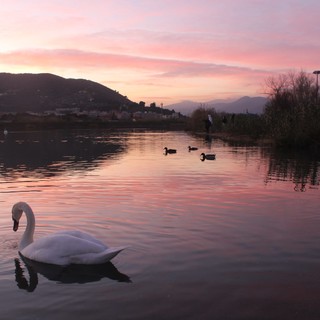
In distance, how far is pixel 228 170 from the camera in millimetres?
19391

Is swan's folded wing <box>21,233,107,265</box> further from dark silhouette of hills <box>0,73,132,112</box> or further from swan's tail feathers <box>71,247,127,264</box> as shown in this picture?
dark silhouette of hills <box>0,73,132,112</box>

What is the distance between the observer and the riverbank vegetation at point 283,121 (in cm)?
2950

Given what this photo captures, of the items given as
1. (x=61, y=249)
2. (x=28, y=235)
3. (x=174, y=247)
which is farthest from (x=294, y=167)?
(x=61, y=249)

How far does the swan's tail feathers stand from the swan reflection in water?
19cm

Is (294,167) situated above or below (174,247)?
above

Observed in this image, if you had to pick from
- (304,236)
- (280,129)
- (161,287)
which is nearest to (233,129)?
(280,129)

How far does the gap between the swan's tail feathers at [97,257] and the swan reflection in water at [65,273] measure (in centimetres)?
19

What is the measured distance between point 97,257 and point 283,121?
86.2 feet

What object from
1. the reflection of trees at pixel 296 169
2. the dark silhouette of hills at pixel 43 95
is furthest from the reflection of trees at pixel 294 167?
the dark silhouette of hills at pixel 43 95

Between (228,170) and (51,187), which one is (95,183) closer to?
(51,187)

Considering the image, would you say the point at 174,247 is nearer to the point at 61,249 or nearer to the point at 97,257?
the point at 97,257

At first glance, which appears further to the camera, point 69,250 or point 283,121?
point 283,121

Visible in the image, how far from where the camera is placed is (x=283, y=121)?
104 ft

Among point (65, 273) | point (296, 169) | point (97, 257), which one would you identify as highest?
point (296, 169)
